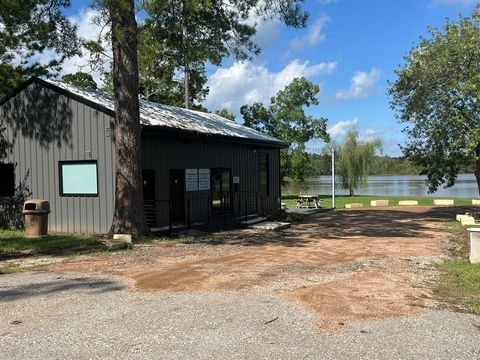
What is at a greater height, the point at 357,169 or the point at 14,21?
the point at 14,21

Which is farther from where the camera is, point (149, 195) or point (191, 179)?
point (191, 179)

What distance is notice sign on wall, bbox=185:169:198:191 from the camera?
16219mm

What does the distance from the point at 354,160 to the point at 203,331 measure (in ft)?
126

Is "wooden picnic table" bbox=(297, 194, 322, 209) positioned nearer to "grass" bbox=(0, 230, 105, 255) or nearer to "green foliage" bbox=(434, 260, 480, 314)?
"grass" bbox=(0, 230, 105, 255)

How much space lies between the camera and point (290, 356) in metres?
4.29

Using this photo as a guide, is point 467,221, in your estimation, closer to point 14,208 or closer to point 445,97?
point 445,97

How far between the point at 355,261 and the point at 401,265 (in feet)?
2.90

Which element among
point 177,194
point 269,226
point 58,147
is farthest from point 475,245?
point 58,147

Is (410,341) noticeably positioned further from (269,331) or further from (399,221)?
(399,221)

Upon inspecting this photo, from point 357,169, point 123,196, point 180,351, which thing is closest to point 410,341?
point 180,351

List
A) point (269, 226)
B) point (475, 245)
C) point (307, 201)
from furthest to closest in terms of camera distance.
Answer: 1. point (307, 201)
2. point (269, 226)
3. point (475, 245)

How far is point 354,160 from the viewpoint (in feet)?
137

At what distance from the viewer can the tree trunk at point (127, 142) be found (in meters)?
12.8

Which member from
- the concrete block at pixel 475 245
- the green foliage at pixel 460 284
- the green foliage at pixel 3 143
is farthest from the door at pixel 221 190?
the concrete block at pixel 475 245
